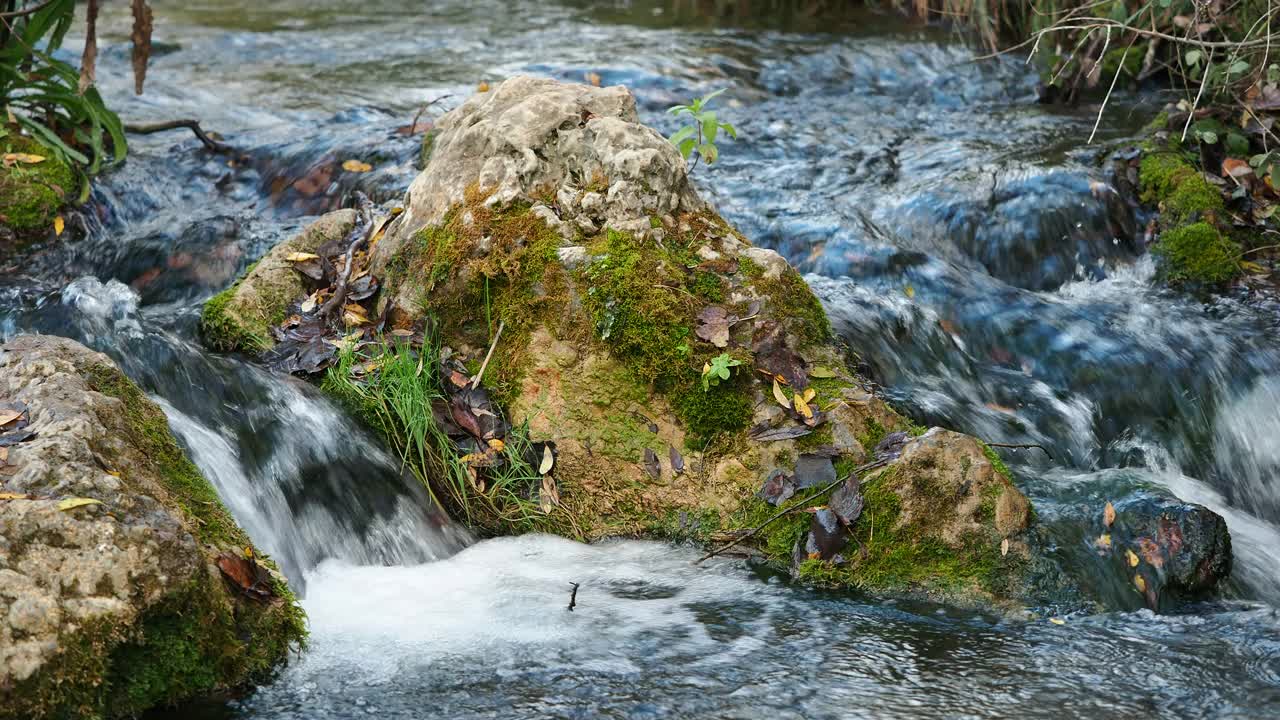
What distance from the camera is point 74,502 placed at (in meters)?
2.65

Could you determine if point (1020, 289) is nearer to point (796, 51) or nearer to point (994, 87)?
point (994, 87)

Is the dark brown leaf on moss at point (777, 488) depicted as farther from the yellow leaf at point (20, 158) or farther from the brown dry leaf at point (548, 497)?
the yellow leaf at point (20, 158)

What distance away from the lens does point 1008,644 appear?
127 inches

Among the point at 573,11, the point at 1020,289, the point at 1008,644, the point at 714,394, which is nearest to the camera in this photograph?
the point at 1008,644

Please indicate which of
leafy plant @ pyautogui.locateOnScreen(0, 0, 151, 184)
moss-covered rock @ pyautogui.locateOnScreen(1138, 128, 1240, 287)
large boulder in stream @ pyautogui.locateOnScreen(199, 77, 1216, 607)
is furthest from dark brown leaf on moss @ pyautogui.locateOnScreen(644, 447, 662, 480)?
leafy plant @ pyautogui.locateOnScreen(0, 0, 151, 184)

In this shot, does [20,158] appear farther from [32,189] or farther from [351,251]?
[351,251]

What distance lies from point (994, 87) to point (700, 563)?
697 centimetres

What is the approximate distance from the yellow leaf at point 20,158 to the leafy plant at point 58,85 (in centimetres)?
11

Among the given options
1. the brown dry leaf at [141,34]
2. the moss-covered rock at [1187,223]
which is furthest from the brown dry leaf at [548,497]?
the moss-covered rock at [1187,223]

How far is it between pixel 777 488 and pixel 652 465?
0.43 m

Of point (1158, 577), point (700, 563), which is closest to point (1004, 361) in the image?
point (1158, 577)

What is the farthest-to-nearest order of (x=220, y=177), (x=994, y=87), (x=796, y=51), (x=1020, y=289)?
(x=796, y=51)
(x=994, y=87)
(x=220, y=177)
(x=1020, y=289)

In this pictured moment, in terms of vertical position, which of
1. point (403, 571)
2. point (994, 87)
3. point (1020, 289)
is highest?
point (994, 87)

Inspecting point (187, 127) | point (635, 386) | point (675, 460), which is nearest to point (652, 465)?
point (675, 460)
